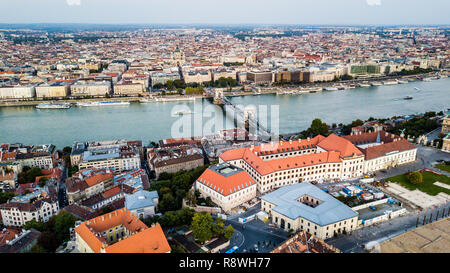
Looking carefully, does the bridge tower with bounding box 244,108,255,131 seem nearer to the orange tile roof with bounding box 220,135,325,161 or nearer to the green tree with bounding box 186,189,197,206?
the orange tile roof with bounding box 220,135,325,161

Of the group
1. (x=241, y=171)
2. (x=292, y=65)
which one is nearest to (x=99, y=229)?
(x=241, y=171)

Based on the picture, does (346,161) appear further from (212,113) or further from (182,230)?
(212,113)

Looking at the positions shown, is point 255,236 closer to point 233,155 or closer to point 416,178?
point 233,155

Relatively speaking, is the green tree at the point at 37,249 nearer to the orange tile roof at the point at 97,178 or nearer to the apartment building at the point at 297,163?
the orange tile roof at the point at 97,178

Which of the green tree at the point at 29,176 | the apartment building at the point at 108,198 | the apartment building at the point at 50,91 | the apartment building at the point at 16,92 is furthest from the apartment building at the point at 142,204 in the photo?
the apartment building at the point at 16,92

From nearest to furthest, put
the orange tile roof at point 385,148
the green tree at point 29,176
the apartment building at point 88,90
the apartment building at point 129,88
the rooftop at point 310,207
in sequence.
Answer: the rooftop at point 310,207 < the orange tile roof at point 385,148 < the green tree at point 29,176 < the apartment building at point 88,90 < the apartment building at point 129,88

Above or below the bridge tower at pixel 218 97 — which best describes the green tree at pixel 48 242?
below

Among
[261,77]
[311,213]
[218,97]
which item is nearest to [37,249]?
[311,213]
